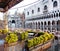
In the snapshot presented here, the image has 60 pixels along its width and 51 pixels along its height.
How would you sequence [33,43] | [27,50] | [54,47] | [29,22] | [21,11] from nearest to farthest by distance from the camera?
1. [27,50]
2. [33,43]
3. [54,47]
4. [29,22]
5. [21,11]

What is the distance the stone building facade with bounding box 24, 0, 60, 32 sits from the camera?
24.3 meters

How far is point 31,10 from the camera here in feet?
105

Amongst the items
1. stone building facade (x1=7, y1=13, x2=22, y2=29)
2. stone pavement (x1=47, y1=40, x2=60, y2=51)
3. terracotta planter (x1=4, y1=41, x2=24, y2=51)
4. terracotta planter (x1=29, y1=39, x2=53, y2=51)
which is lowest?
stone pavement (x1=47, y1=40, x2=60, y2=51)

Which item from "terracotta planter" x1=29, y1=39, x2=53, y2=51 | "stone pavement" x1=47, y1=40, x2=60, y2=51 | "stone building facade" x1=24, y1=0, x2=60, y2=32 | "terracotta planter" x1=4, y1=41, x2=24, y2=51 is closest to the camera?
"terracotta planter" x1=4, y1=41, x2=24, y2=51

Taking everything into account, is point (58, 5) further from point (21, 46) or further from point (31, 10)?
point (21, 46)

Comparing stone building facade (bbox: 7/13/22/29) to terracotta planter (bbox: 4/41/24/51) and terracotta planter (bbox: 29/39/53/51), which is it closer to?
terracotta planter (bbox: 29/39/53/51)

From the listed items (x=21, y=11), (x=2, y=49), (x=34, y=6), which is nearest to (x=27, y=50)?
(x=2, y=49)

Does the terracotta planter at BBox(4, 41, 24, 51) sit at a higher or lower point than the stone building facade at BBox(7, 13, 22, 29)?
lower

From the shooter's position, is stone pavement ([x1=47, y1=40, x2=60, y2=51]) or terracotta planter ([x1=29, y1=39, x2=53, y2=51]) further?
stone pavement ([x1=47, y1=40, x2=60, y2=51])

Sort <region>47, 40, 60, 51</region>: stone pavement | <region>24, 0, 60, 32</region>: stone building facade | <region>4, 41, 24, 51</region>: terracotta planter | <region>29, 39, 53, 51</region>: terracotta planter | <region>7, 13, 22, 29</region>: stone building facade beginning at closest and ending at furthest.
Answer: <region>4, 41, 24, 51</region>: terracotta planter
<region>29, 39, 53, 51</region>: terracotta planter
<region>47, 40, 60, 51</region>: stone pavement
<region>24, 0, 60, 32</region>: stone building facade
<region>7, 13, 22, 29</region>: stone building facade

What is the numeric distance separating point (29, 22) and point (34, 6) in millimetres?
3717

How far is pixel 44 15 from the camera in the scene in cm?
2717

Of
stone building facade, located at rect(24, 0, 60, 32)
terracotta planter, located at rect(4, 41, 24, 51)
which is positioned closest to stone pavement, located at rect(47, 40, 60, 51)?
terracotta planter, located at rect(4, 41, 24, 51)

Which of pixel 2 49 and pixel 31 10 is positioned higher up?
pixel 31 10
